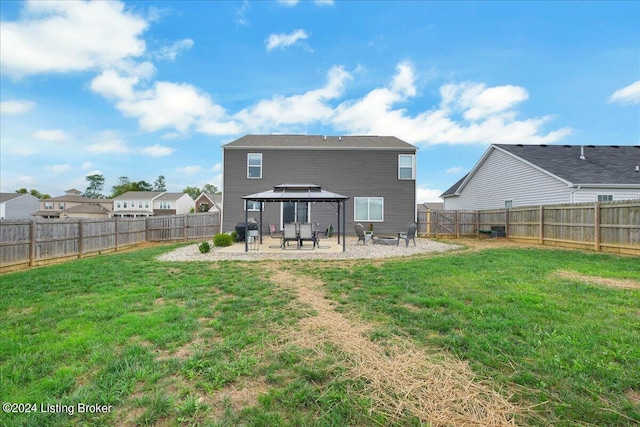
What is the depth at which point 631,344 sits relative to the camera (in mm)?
3031

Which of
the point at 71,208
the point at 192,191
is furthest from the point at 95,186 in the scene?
Answer: the point at 71,208

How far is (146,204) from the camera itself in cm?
5031

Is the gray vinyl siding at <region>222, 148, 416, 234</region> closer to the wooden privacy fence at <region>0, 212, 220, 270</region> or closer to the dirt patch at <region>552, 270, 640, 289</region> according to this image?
the wooden privacy fence at <region>0, 212, 220, 270</region>

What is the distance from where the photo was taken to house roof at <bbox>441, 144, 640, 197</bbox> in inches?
563

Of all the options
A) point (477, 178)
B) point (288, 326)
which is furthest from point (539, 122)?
point (288, 326)

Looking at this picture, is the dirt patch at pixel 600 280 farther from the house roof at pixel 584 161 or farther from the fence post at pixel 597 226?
the house roof at pixel 584 161

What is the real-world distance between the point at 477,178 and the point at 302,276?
19.7 m

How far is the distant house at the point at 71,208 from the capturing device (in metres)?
50.5

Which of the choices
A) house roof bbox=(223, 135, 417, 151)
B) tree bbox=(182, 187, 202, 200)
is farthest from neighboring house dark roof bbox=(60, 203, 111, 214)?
house roof bbox=(223, 135, 417, 151)

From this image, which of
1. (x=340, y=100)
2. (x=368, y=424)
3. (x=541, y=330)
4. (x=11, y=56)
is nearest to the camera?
(x=368, y=424)

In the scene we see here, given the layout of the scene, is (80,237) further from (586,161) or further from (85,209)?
(85,209)

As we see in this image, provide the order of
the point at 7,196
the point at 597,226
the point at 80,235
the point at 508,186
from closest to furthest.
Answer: the point at 597,226 → the point at 80,235 → the point at 508,186 → the point at 7,196

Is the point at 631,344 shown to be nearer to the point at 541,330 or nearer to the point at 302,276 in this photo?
the point at 541,330

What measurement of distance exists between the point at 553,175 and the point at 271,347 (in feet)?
Answer: 56.5
